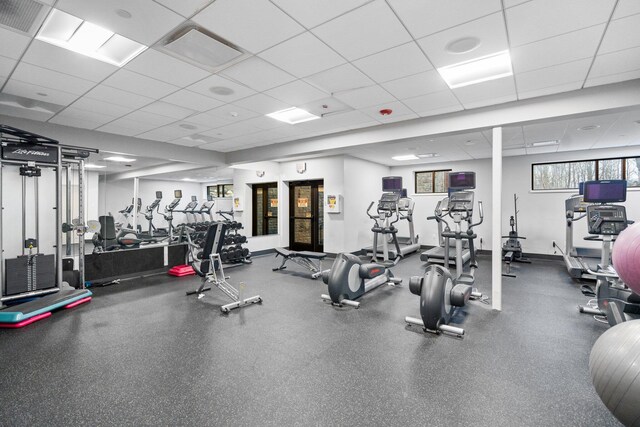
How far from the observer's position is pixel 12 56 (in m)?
2.72

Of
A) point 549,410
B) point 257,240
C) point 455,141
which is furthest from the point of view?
point 257,240

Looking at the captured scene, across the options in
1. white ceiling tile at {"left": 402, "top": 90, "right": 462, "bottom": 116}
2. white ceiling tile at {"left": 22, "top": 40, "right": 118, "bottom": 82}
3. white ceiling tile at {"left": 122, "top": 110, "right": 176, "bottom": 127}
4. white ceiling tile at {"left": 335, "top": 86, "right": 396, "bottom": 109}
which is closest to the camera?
white ceiling tile at {"left": 22, "top": 40, "right": 118, "bottom": 82}

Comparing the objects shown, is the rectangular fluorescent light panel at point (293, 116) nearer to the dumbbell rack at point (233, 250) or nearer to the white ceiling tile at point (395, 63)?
the white ceiling tile at point (395, 63)

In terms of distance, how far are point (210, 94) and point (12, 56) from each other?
1.74 m

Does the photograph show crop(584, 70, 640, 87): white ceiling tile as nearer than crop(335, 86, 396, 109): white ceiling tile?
Yes

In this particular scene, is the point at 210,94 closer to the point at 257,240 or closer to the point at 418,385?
the point at 418,385

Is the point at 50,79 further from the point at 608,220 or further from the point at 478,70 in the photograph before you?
the point at 608,220

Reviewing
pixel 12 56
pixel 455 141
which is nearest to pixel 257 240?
pixel 455 141

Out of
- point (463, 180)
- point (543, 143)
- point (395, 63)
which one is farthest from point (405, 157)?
point (395, 63)

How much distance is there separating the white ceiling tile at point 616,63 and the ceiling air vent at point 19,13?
4626mm

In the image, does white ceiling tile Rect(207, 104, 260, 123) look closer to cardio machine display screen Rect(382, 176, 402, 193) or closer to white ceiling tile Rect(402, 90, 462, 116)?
white ceiling tile Rect(402, 90, 462, 116)

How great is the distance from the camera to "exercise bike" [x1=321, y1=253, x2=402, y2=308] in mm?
3957

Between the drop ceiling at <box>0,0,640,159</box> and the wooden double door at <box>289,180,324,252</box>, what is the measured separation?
3690 millimetres

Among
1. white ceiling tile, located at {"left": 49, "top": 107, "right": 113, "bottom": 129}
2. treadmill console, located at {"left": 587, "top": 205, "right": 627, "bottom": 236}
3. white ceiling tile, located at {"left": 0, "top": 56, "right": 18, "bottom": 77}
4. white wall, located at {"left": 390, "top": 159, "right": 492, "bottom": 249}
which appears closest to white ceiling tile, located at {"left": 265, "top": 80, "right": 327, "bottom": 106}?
white ceiling tile, located at {"left": 0, "top": 56, "right": 18, "bottom": 77}
